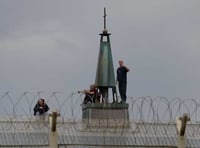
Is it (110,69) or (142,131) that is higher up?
(110,69)

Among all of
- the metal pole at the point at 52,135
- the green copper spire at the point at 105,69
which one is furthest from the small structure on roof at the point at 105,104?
the metal pole at the point at 52,135

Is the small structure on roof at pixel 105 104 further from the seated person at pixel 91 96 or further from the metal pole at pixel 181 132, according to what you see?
the metal pole at pixel 181 132

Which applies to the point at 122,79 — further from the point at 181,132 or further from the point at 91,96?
the point at 181,132

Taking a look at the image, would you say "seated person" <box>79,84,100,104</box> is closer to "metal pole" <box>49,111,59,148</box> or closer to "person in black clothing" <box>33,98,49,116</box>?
"person in black clothing" <box>33,98,49,116</box>

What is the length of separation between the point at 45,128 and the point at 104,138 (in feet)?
8.22

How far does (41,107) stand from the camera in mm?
36938

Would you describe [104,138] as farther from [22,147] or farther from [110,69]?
[110,69]

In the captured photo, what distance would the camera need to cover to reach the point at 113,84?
136 feet

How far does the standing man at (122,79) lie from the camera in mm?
39188

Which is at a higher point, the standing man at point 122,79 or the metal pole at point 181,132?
the standing man at point 122,79

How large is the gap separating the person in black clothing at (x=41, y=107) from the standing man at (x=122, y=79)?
4.18 meters

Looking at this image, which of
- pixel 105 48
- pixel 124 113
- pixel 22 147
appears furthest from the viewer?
pixel 105 48

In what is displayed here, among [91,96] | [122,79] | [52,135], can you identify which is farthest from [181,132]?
[91,96]

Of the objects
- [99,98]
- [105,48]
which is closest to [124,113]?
[99,98]
